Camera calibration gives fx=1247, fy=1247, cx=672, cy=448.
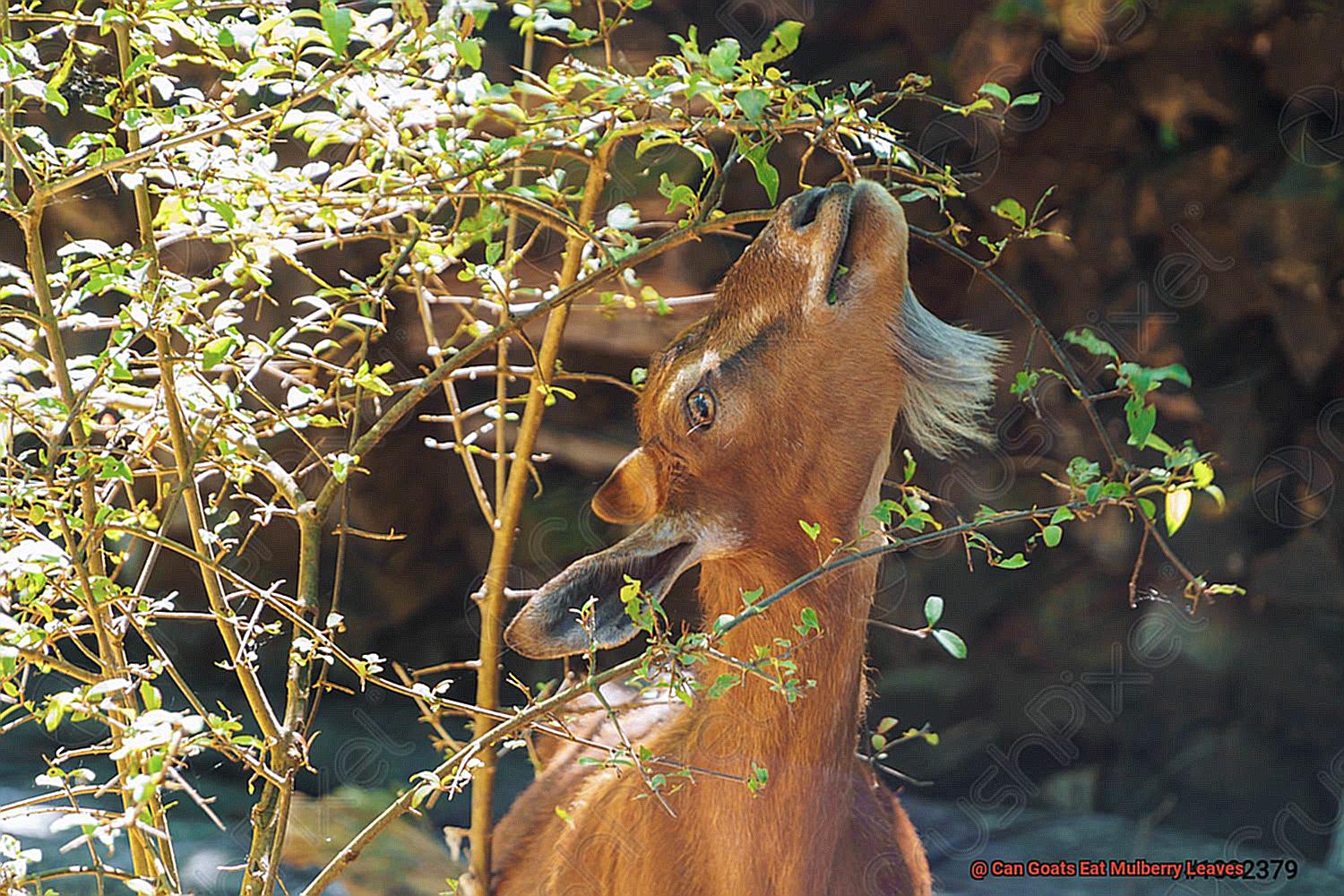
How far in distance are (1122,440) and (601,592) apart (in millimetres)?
1927

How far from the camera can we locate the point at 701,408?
139 cm

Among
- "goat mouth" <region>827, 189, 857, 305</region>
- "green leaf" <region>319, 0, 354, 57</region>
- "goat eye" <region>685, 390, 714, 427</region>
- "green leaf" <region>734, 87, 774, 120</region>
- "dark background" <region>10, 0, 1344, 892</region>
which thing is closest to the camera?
"green leaf" <region>319, 0, 354, 57</region>

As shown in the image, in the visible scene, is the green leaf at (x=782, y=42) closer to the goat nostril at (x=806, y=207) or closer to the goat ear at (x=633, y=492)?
the goat nostril at (x=806, y=207)

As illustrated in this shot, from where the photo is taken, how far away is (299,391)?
126 centimetres

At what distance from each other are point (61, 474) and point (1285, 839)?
2618 millimetres

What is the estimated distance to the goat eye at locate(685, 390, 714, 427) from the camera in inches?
54.4

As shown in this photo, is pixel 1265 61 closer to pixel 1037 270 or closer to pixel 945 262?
pixel 1037 270

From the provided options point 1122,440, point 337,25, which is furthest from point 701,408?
point 1122,440

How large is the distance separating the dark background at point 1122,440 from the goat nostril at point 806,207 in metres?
1.34

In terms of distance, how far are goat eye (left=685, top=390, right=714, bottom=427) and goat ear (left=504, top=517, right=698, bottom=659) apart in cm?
12

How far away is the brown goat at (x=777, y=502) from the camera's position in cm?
132

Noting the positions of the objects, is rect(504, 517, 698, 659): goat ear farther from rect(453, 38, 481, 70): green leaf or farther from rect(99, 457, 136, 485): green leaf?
rect(453, 38, 481, 70): green leaf

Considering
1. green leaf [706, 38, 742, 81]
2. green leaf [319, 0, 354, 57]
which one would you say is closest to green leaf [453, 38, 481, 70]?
green leaf [319, 0, 354, 57]

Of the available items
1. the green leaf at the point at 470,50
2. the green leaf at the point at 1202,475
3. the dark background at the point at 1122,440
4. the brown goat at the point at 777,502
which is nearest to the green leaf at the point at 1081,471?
the green leaf at the point at 1202,475
